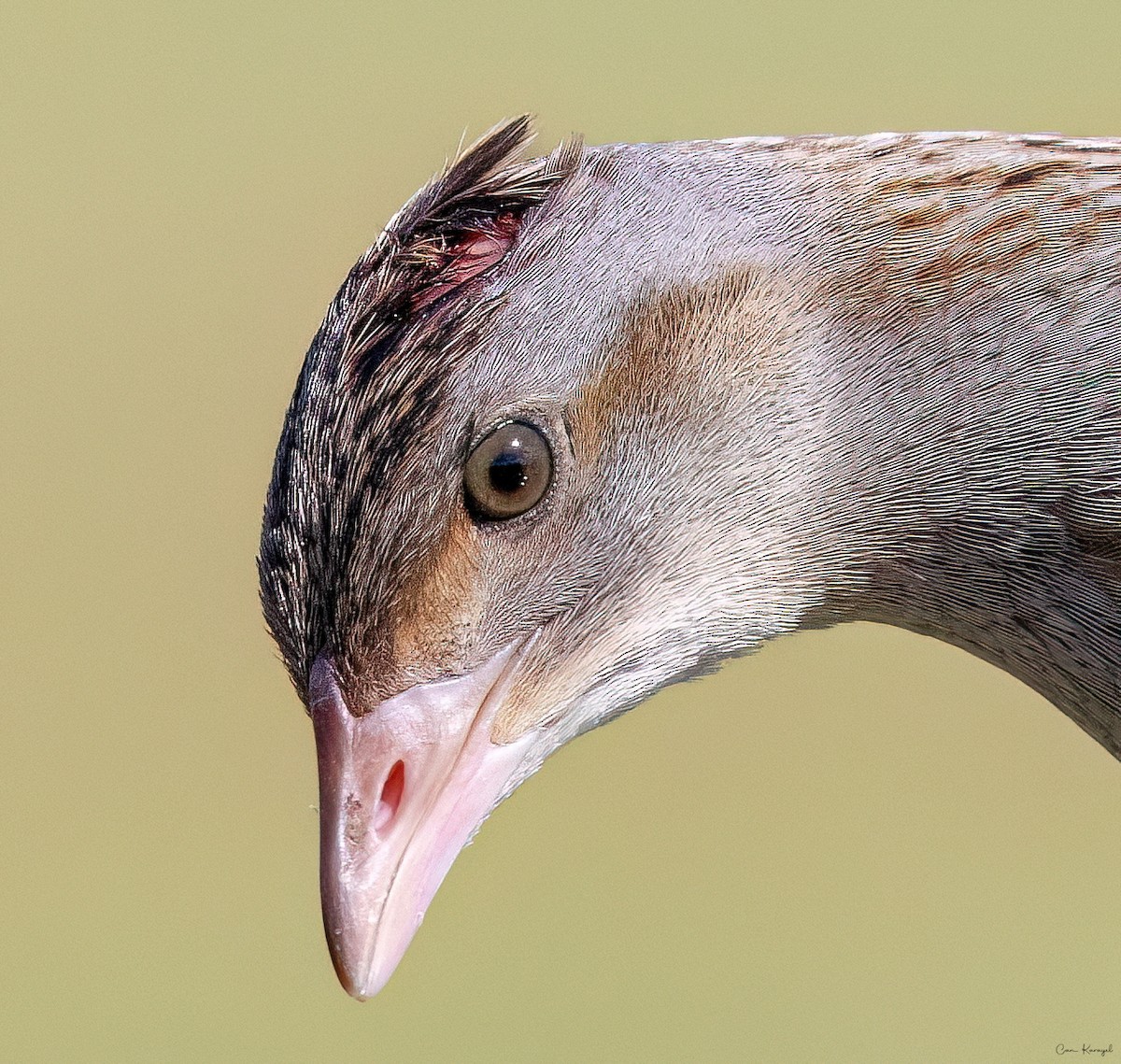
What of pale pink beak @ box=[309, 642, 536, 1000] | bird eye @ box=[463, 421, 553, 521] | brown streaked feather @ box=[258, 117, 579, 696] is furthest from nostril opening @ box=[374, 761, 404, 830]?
bird eye @ box=[463, 421, 553, 521]

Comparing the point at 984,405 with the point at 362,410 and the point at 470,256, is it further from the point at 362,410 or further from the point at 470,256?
the point at 362,410

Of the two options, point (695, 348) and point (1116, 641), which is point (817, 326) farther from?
point (1116, 641)

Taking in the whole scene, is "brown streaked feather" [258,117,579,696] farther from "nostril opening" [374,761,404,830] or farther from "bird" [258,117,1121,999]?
"nostril opening" [374,761,404,830]

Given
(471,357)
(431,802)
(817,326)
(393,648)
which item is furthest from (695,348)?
(431,802)

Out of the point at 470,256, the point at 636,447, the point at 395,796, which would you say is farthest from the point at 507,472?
the point at 395,796

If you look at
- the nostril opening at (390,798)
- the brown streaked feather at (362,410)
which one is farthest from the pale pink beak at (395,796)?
the brown streaked feather at (362,410)

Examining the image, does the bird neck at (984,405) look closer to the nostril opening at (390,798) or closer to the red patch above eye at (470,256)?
the red patch above eye at (470,256)
